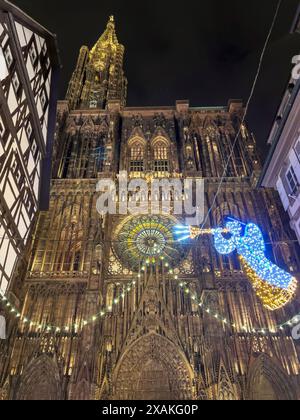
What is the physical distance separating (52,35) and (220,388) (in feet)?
68.0

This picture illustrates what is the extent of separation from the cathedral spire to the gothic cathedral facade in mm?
7677

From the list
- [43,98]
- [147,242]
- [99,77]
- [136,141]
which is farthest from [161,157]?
[99,77]

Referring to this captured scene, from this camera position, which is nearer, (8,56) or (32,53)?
(8,56)

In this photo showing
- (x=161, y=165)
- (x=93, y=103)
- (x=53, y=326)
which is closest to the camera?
(x=53, y=326)

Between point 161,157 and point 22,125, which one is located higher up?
point 161,157

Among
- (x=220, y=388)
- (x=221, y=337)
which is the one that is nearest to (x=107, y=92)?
(x=221, y=337)

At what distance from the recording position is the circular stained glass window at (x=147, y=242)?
20344mm

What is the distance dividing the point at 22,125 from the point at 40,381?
42.6ft

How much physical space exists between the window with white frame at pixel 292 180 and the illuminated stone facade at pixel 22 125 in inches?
535

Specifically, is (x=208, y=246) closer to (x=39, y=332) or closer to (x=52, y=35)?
(x=39, y=332)

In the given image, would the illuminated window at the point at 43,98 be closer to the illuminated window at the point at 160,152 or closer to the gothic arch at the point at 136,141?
the gothic arch at the point at 136,141

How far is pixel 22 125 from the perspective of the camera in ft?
49.6

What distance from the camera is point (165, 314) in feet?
58.7

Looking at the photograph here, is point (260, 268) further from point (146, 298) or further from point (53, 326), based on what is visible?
point (53, 326)
